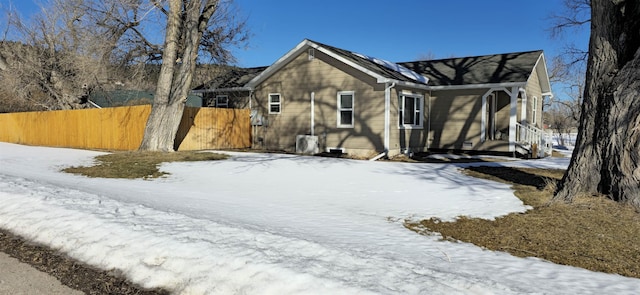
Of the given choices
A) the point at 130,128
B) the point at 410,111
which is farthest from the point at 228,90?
the point at 410,111

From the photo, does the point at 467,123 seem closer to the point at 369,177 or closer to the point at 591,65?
the point at 369,177

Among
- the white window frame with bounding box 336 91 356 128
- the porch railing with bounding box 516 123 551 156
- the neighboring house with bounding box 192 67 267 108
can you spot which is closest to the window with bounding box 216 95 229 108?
the neighboring house with bounding box 192 67 267 108

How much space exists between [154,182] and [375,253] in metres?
6.45

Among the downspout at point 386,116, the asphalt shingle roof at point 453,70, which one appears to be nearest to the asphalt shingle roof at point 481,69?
the asphalt shingle roof at point 453,70

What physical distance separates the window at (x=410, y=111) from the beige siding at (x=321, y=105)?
1.21 meters

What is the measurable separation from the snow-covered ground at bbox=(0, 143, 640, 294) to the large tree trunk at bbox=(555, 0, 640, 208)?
1.31 metres

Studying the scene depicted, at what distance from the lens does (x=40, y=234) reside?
495cm

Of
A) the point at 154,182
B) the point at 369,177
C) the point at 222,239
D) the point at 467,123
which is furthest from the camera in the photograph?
the point at 467,123

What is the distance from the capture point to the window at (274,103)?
58.3ft

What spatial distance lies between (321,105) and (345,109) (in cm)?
111

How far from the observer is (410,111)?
16516 millimetres

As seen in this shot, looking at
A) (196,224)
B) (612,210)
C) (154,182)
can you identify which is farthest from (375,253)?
(154,182)

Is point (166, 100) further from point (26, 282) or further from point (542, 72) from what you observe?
point (542, 72)

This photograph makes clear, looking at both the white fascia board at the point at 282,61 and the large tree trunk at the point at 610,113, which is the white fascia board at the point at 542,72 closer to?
the white fascia board at the point at 282,61
